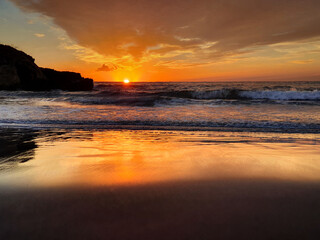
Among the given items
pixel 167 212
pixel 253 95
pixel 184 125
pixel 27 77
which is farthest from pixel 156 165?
pixel 27 77

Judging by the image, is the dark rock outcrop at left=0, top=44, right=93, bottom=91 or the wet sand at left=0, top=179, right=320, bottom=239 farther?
the dark rock outcrop at left=0, top=44, right=93, bottom=91

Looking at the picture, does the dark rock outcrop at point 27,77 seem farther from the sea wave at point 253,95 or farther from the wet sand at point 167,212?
the wet sand at point 167,212

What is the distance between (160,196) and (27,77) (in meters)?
31.7

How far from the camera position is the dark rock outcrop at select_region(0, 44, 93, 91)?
25141 mm

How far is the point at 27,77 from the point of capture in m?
27.2

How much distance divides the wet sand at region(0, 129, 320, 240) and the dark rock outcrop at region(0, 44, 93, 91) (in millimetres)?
28248

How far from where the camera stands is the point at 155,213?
141cm

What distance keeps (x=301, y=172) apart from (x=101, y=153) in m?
2.63

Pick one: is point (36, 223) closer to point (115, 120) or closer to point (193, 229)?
point (193, 229)

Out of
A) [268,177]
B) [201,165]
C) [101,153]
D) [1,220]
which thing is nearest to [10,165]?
[101,153]

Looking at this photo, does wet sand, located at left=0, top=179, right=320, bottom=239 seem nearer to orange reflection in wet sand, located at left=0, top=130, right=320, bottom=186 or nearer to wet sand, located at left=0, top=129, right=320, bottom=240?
wet sand, located at left=0, top=129, right=320, bottom=240

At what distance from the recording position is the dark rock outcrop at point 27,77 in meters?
25.1

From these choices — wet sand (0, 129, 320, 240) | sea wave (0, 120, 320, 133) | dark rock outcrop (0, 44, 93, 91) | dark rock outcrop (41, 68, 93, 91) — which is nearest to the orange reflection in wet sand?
wet sand (0, 129, 320, 240)

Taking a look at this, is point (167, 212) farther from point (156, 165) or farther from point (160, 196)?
point (156, 165)
